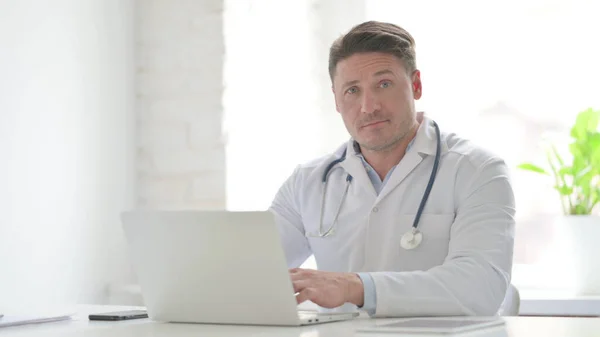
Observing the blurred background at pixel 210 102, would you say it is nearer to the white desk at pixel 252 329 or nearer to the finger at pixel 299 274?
the white desk at pixel 252 329

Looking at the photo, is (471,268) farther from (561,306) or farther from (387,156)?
(561,306)

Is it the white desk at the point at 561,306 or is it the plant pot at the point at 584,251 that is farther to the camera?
the plant pot at the point at 584,251

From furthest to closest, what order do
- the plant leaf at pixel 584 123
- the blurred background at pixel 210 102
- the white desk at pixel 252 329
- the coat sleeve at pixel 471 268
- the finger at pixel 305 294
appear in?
the plant leaf at pixel 584 123, the blurred background at pixel 210 102, the coat sleeve at pixel 471 268, the finger at pixel 305 294, the white desk at pixel 252 329

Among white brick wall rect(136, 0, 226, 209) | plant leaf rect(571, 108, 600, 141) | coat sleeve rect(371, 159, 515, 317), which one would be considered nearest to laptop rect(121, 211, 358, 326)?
coat sleeve rect(371, 159, 515, 317)

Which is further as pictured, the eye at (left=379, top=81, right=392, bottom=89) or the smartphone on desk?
the eye at (left=379, top=81, right=392, bottom=89)

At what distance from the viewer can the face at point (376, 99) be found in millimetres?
2260

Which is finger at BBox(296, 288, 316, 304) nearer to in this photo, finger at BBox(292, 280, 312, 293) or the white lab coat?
finger at BBox(292, 280, 312, 293)

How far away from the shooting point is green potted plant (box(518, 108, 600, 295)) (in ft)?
9.32

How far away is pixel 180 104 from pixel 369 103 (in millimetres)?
1039

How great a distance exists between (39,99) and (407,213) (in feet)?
3.97

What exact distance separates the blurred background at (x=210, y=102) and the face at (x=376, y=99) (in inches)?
33.3

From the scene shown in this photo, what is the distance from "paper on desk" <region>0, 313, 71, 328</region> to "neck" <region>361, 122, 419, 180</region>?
874mm

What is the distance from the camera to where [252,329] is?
153 cm

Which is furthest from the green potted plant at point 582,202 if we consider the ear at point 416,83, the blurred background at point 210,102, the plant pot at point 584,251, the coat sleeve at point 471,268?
the coat sleeve at point 471,268
